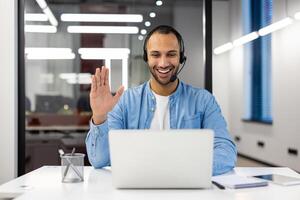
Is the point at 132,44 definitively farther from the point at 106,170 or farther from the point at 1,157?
the point at 106,170

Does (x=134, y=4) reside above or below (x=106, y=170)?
above

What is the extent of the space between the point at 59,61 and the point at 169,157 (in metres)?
2.87

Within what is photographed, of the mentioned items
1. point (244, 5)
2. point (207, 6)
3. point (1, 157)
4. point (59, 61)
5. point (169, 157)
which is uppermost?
point (244, 5)

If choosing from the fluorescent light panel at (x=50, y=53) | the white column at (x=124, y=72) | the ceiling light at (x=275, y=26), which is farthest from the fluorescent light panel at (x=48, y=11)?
the ceiling light at (x=275, y=26)

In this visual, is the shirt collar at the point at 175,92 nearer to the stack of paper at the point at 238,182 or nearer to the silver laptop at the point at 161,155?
the stack of paper at the point at 238,182

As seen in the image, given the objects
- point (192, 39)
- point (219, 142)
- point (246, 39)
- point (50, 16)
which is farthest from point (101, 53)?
point (246, 39)

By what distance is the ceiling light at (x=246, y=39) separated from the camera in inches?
262

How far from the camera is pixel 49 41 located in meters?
3.82

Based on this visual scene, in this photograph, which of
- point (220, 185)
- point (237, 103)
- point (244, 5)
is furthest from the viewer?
point (237, 103)

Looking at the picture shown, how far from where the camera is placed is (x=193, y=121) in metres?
2.06

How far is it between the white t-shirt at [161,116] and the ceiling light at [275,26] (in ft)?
12.6

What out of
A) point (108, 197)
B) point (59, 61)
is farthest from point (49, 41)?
point (108, 197)

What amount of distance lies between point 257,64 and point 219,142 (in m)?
5.40

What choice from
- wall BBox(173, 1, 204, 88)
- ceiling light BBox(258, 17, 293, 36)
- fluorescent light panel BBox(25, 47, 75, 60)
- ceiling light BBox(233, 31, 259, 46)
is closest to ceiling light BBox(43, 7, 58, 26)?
fluorescent light panel BBox(25, 47, 75, 60)
